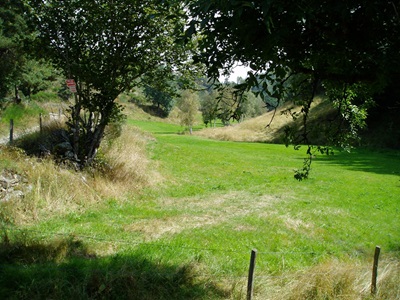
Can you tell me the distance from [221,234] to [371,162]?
23.7 m

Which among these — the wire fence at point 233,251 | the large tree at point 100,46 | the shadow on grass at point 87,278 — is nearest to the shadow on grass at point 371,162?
the large tree at point 100,46

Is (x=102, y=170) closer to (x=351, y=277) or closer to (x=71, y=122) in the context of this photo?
(x=71, y=122)

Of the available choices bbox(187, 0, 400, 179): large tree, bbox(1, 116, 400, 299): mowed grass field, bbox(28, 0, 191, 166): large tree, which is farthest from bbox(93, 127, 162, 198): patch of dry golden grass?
bbox(187, 0, 400, 179): large tree

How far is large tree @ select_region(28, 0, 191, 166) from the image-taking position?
12.2 metres

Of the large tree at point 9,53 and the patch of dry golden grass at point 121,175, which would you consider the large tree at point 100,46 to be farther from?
the large tree at point 9,53

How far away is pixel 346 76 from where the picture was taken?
4422mm

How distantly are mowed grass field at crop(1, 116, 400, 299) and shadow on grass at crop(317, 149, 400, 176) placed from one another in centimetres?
485

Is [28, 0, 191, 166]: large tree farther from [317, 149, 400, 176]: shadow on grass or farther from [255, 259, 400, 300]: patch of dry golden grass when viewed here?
[317, 149, 400, 176]: shadow on grass

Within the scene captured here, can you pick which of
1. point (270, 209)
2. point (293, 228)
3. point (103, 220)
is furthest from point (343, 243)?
point (103, 220)

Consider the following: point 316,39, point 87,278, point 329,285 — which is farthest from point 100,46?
point 329,285

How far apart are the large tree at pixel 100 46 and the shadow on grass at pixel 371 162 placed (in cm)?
1820

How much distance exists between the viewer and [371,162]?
1148 inches

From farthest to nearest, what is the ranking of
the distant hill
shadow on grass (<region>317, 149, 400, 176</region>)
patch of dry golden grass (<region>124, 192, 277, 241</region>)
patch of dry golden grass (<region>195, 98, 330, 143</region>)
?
patch of dry golden grass (<region>195, 98, 330, 143</region>), the distant hill, shadow on grass (<region>317, 149, 400, 176</region>), patch of dry golden grass (<region>124, 192, 277, 241</region>)

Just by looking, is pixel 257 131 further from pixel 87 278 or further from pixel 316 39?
pixel 316 39
